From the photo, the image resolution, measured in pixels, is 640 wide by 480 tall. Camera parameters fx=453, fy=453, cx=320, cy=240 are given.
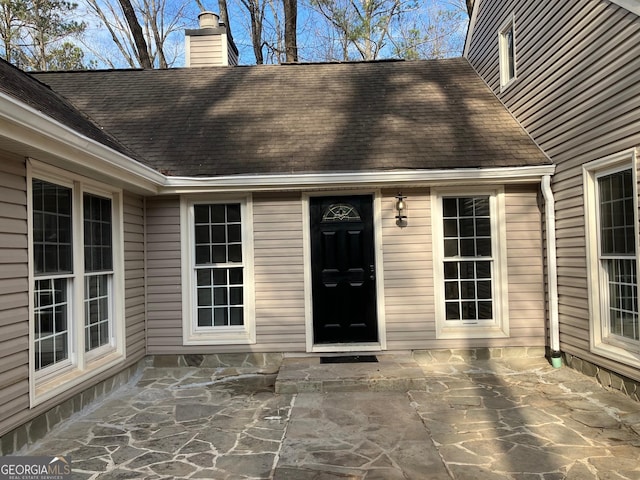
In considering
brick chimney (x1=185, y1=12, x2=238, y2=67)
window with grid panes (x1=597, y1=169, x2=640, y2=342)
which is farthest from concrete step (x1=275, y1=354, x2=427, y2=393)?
brick chimney (x1=185, y1=12, x2=238, y2=67)

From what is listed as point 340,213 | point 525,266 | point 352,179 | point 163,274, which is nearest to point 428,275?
point 525,266

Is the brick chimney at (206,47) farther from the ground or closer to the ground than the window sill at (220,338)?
farther from the ground

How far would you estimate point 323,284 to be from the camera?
6062mm

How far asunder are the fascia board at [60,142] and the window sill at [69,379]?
6.38 ft

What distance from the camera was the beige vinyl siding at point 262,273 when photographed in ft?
19.6

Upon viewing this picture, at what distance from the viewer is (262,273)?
6.00 m

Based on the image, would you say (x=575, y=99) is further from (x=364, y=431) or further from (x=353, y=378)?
(x=364, y=431)

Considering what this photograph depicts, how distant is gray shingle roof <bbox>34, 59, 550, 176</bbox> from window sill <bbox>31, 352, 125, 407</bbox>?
2.45 metres

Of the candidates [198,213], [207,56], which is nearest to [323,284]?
[198,213]

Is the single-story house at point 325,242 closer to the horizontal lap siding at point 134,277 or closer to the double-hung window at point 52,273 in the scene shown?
the horizontal lap siding at point 134,277

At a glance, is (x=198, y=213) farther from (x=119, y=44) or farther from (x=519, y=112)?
(x=119, y=44)

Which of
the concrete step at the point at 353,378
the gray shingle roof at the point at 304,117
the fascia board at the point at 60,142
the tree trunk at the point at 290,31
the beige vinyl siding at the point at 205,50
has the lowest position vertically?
the concrete step at the point at 353,378

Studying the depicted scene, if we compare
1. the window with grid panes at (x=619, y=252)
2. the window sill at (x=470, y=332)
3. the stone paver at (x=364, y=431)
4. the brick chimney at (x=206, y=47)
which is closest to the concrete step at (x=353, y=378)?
the stone paver at (x=364, y=431)

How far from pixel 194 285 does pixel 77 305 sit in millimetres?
1754
